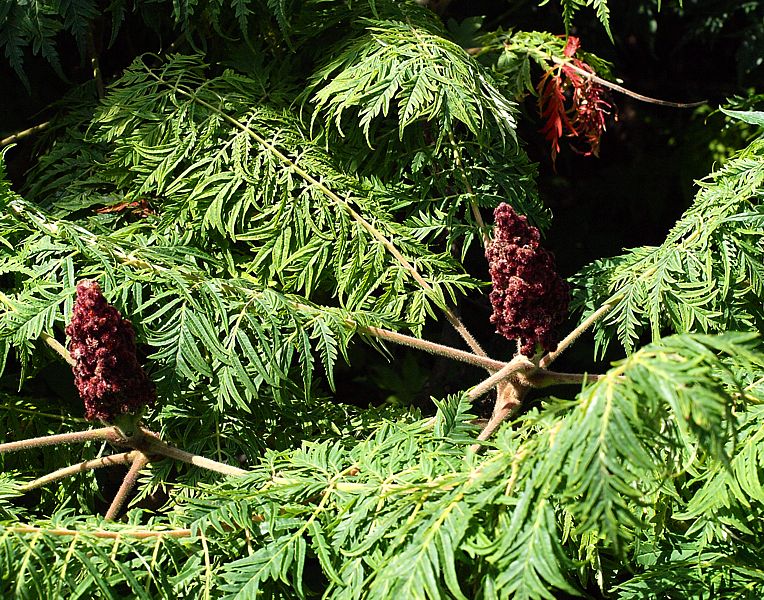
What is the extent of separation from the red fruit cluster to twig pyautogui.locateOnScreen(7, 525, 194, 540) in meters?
0.14

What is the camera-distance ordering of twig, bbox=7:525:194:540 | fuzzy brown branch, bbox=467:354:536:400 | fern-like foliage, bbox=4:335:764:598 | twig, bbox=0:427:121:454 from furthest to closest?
fuzzy brown branch, bbox=467:354:536:400 < twig, bbox=0:427:121:454 < twig, bbox=7:525:194:540 < fern-like foliage, bbox=4:335:764:598

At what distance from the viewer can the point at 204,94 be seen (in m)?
1.36

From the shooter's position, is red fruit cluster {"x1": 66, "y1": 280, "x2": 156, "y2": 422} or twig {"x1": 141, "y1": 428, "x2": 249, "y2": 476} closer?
red fruit cluster {"x1": 66, "y1": 280, "x2": 156, "y2": 422}

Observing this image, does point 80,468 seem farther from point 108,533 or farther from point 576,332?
point 576,332

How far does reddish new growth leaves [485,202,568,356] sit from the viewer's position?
1.08 m

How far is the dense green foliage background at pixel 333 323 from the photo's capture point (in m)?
0.75

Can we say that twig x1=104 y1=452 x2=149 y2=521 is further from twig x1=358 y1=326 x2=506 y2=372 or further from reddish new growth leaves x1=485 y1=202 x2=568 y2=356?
reddish new growth leaves x1=485 y1=202 x2=568 y2=356

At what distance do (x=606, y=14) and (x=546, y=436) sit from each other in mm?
749

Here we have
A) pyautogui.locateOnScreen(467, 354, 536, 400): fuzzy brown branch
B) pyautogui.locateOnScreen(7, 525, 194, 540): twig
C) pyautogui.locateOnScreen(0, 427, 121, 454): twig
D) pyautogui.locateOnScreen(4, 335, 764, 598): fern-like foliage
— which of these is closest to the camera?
pyautogui.locateOnScreen(4, 335, 764, 598): fern-like foliage

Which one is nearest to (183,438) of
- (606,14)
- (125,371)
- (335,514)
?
(125,371)

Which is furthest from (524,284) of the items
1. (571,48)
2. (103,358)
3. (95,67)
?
(95,67)

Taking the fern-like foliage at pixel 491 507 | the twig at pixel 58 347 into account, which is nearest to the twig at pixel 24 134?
the twig at pixel 58 347

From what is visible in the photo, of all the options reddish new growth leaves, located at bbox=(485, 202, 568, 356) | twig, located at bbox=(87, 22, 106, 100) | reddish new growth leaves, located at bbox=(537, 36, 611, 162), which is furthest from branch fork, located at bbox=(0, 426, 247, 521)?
reddish new growth leaves, located at bbox=(537, 36, 611, 162)

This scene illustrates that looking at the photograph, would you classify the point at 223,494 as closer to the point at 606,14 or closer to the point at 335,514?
the point at 335,514
